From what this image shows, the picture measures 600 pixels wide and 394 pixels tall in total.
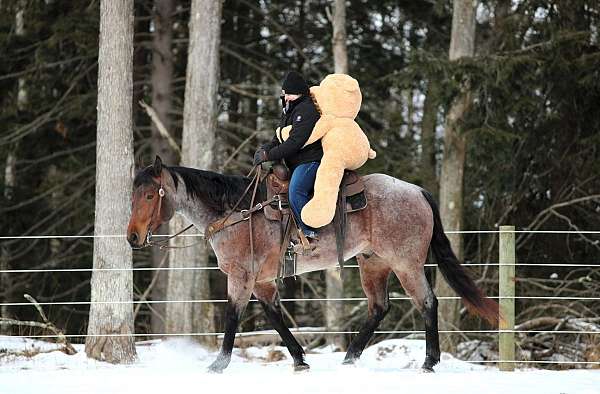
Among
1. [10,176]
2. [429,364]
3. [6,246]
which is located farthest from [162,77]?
[429,364]

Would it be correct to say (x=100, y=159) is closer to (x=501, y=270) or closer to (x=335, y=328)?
(x=501, y=270)

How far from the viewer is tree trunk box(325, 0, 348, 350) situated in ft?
42.1

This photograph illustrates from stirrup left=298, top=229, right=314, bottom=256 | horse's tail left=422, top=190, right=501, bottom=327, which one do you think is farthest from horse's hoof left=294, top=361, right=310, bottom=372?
horse's tail left=422, top=190, right=501, bottom=327

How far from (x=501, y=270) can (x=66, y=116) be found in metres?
9.49

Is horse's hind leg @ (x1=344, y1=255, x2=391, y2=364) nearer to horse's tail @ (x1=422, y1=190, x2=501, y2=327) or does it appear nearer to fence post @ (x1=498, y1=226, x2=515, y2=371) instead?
horse's tail @ (x1=422, y1=190, x2=501, y2=327)

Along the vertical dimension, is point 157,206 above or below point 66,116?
below

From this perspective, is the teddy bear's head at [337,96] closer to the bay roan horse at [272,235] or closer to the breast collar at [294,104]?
the breast collar at [294,104]

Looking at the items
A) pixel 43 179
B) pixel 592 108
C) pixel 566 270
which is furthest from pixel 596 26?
pixel 43 179

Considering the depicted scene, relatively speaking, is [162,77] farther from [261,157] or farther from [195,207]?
[261,157]

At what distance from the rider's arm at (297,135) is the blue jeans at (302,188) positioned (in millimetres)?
171

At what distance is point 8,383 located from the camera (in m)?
6.53

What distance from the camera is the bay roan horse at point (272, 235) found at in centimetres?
681

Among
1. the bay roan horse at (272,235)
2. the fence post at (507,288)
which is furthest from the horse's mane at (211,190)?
the fence post at (507,288)

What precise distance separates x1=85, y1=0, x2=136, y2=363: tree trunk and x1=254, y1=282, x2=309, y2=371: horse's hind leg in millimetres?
1963
